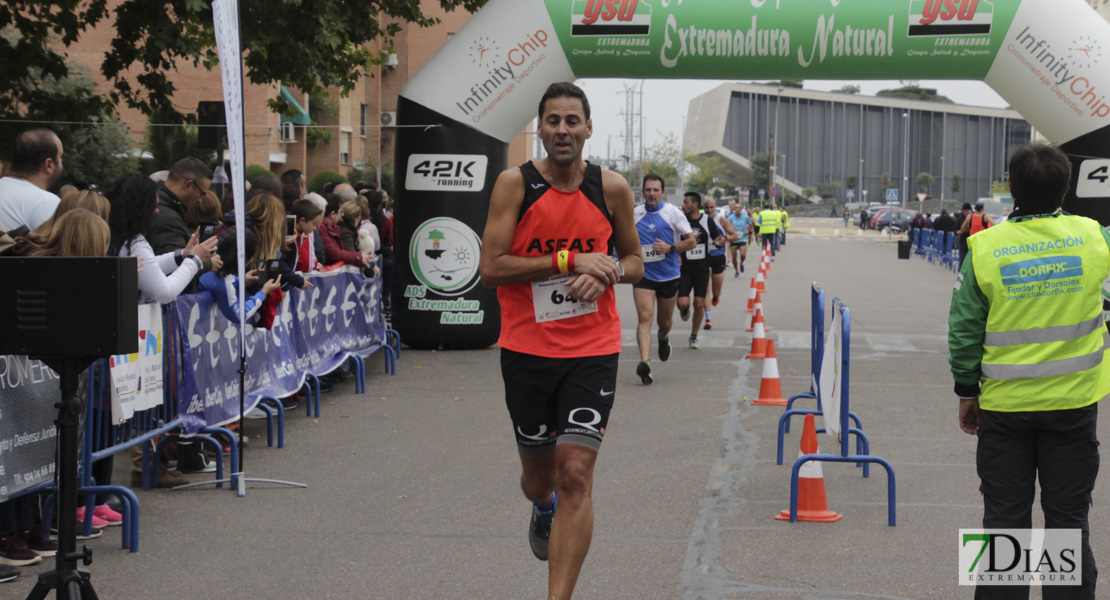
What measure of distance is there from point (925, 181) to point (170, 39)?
113143mm

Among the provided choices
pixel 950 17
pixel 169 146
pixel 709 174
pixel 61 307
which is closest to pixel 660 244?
pixel 950 17

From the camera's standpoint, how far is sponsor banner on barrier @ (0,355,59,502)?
5527mm

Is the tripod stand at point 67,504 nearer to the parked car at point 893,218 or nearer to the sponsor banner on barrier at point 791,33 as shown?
the sponsor banner on barrier at point 791,33

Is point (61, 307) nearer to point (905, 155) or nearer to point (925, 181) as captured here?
point (925, 181)

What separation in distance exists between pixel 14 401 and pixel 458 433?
3.92 metres

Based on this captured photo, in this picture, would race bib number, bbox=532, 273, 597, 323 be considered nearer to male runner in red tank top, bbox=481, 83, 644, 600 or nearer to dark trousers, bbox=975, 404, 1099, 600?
male runner in red tank top, bbox=481, 83, 644, 600

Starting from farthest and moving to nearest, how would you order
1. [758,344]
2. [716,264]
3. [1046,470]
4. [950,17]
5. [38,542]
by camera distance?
[716,264], [758,344], [950,17], [38,542], [1046,470]

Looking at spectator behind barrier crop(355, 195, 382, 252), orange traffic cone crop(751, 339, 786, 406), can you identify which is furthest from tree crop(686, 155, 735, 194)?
orange traffic cone crop(751, 339, 786, 406)

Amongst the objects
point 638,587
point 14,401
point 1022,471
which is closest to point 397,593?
point 638,587

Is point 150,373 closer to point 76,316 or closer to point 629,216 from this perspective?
point 76,316

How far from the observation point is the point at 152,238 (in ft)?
26.5

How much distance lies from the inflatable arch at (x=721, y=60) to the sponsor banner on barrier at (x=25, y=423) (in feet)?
26.1

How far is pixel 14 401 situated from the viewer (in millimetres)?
5613

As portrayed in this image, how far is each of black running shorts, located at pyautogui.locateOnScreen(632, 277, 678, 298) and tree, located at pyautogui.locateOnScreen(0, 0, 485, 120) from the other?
4.60 metres
